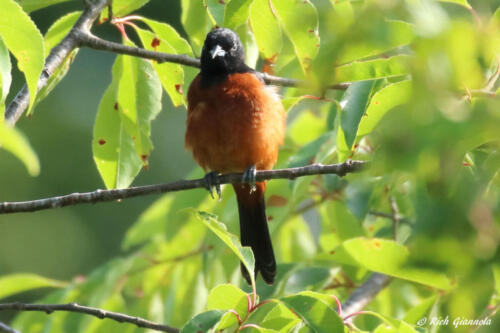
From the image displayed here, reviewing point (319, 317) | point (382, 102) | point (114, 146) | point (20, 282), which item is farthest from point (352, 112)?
point (20, 282)

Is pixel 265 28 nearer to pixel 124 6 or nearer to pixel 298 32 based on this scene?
pixel 298 32

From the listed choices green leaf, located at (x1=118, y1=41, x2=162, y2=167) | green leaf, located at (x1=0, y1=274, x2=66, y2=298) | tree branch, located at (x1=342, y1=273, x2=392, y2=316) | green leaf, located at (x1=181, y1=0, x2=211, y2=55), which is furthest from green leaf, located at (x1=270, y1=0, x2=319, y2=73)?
green leaf, located at (x1=0, y1=274, x2=66, y2=298)

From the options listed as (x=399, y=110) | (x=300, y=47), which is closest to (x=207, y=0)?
(x=300, y=47)

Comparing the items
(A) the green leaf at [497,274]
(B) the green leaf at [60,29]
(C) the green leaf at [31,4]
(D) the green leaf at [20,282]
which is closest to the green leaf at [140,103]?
(B) the green leaf at [60,29]

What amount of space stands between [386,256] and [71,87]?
8.93 metres

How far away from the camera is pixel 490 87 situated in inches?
102

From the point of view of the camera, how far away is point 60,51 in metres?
2.90

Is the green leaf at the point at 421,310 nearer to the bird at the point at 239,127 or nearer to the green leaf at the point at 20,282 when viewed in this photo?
the bird at the point at 239,127

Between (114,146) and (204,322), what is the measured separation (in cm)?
119

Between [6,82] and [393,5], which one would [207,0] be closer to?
[6,82]

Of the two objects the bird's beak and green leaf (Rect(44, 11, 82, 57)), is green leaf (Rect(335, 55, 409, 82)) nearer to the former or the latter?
green leaf (Rect(44, 11, 82, 57))

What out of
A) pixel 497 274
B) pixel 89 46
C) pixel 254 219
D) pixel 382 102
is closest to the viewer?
pixel 497 274

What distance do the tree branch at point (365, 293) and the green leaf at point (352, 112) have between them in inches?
45.6

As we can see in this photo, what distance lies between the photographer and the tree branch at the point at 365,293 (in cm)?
332
